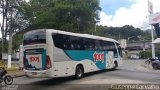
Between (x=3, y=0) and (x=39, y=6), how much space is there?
6.62 metres

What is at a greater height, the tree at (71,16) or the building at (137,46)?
the tree at (71,16)

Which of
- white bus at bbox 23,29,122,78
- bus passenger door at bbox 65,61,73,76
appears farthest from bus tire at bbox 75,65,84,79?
bus passenger door at bbox 65,61,73,76

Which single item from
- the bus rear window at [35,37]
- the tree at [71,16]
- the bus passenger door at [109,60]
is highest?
the tree at [71,16]

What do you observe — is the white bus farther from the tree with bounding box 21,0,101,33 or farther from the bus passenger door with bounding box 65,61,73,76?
the tree with bounding box 21,0,101,33

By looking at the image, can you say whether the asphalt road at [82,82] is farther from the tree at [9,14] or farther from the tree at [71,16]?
the tree at [9,14]

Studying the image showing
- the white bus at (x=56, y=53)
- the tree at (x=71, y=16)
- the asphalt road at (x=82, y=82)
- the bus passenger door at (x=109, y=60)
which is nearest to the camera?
the asphalt road at (x=82, y=82)

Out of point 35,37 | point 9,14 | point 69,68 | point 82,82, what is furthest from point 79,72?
point 9,14

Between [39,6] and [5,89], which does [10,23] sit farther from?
[5,89]

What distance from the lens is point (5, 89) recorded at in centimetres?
1384

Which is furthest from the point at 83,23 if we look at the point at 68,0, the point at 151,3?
the point at 151,3

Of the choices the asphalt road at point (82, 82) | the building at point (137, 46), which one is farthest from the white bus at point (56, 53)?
the building at point (137, 46)

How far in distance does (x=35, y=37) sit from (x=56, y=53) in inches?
65.7

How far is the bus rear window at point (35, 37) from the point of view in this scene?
51.3 ft

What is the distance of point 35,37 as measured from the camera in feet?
52.4
